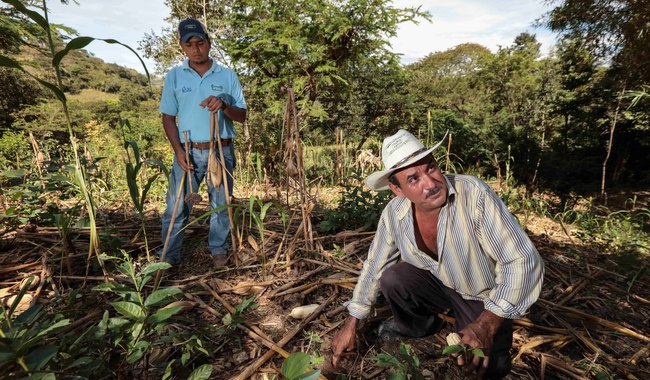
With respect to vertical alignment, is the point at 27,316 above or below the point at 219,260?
above

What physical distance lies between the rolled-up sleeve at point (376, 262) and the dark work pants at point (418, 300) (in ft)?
0.21

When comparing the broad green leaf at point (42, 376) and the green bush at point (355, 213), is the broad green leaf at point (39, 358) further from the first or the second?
the green bush at point (355, 213)

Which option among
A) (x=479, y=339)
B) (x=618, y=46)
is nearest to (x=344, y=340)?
(x=479, y=339)

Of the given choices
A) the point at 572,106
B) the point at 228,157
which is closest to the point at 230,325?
the point at 228,157

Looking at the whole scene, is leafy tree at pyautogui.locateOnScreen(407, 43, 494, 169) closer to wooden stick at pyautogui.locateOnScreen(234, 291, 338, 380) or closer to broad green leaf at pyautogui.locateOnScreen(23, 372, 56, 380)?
wooden stick at pyautogui.locateOnScreen(234, 291, 338, 380)

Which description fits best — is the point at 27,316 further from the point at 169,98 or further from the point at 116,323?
the point at 169,98

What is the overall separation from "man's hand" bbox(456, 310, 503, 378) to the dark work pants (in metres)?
0.25

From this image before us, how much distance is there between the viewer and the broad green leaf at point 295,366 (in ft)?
2.68

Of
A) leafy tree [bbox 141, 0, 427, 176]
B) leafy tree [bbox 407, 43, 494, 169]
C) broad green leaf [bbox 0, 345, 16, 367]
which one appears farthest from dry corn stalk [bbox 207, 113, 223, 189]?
leafy tree [bbox 407, 43, 494, 169]

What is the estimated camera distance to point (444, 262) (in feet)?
4.72

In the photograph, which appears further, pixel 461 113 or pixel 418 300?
pixel 461 113

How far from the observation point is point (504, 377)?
139 cm

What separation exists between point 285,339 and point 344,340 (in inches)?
11.0

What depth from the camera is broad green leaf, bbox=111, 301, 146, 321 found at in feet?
3.45
